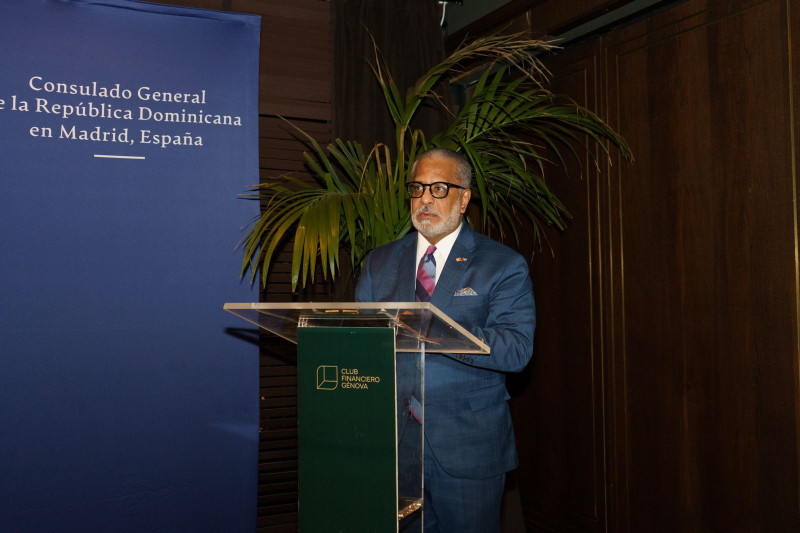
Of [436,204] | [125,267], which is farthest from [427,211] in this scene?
[125,267]

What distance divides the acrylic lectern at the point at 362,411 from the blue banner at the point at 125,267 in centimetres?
180

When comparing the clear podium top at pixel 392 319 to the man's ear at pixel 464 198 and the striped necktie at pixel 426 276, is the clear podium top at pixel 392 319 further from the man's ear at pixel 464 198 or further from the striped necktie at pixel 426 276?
the man's ear at pixel 464 198

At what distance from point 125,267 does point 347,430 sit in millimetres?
2054

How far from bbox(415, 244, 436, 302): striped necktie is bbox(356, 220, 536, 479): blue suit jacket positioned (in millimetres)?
31

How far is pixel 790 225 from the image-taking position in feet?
7.91

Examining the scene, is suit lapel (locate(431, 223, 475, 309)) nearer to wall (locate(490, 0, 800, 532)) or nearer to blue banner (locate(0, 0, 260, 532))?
wall (locate(490, 0, 800, 532))

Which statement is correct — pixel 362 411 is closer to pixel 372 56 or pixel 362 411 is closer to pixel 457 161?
pixel 457 161

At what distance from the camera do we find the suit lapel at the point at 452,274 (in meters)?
2.15

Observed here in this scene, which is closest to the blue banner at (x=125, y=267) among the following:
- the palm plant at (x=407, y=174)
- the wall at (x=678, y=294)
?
the palm plant at (x=407, y=174)

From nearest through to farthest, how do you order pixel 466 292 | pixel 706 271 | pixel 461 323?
pixel 461 323, pixel 466 292, pixel 706 271

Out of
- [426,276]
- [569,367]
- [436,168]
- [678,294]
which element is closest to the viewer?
[426,276]

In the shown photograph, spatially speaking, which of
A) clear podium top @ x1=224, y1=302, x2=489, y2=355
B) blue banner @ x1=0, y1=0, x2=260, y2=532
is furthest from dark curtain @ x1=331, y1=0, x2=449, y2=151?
clear podium top @ x1=224, y1=302, x2=489, y2=355

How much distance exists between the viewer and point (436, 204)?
2.32 metres

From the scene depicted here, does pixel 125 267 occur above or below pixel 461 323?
above
